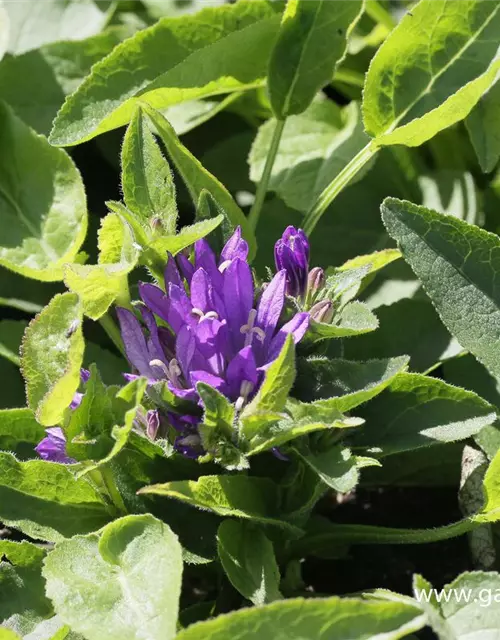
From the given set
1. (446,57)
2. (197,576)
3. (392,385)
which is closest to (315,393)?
(392,385)

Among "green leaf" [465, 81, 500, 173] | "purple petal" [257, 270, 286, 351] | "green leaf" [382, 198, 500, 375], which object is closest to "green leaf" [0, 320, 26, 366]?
"purple petal" [257, 270, 286, 351]

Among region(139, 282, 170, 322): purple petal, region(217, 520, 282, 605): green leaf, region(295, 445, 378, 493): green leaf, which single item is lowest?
region(217, 520, 282, 605): green leaf

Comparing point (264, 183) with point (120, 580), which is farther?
point (264, 183)

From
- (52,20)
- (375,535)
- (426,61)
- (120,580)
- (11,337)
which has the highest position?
(52,20)

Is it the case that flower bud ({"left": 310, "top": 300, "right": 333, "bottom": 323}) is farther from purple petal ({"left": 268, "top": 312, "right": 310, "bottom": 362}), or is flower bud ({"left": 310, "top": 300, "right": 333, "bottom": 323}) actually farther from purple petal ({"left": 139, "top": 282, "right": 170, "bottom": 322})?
purple petal ({"left": 139, "top": 282, "right": 170, "bottom": 322})

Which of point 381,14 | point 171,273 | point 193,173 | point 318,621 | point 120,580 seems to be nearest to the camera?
point 318,621

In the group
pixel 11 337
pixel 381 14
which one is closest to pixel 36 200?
pixel 11 337

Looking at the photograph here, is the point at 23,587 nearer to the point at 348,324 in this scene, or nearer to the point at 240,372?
the point at 240,372
